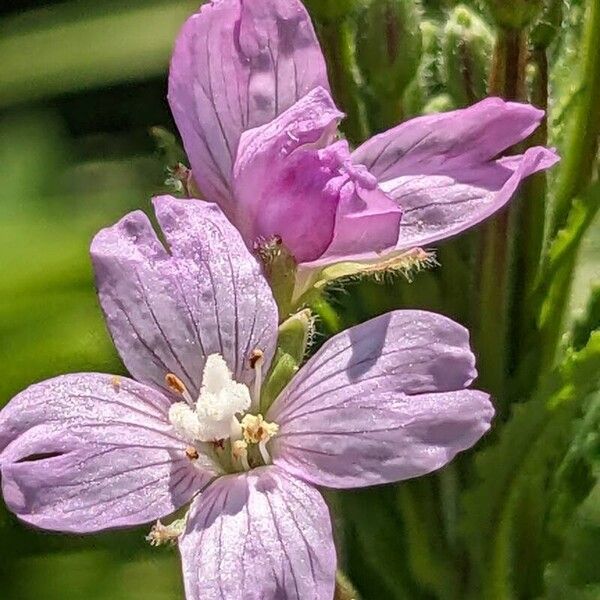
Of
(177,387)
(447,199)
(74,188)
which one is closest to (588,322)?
(447,199)

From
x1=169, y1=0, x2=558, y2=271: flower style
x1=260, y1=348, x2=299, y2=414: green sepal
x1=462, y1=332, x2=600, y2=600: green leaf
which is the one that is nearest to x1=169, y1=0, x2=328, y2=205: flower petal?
x1=169, y1=0, x2=558, y2=271: flower style

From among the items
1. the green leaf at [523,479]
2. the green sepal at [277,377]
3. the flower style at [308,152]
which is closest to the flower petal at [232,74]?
the flower style at [308,152]

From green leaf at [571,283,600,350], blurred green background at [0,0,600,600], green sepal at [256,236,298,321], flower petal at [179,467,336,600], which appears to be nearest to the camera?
flower petal at [179,467,336,600]

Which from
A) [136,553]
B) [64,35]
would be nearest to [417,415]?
[136,553]

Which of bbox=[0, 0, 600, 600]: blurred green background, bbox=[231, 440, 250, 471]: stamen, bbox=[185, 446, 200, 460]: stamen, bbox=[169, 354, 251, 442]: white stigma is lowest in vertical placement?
bbox=[0, 0, 600, 600]: blurred green background

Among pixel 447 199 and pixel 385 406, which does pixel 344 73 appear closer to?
pixel 447 199

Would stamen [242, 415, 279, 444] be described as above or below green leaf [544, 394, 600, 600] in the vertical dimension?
above

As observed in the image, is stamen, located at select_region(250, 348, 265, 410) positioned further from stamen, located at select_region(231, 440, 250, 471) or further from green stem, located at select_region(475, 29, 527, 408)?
green stem, located at select_region(475, 29, 527, 408)

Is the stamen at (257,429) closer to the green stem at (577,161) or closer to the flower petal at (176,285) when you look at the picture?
the flower petal at (176,285)
